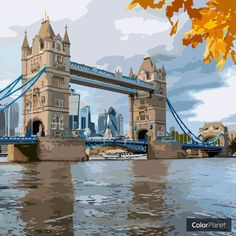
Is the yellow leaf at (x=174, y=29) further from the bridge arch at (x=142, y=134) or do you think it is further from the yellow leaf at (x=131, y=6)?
the bridge arch at (x=142, y=134)

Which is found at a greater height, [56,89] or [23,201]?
[56,89]

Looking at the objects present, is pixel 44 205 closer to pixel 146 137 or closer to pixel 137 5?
pixel 137 5

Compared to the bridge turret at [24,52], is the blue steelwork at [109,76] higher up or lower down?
lower down

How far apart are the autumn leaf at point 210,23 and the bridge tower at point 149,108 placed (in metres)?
88.5

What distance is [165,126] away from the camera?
3718 inches

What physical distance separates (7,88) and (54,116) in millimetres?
9905

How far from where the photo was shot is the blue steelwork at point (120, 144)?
70256 mm

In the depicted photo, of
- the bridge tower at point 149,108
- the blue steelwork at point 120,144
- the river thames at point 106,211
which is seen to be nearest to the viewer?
the river thames at point 106,211

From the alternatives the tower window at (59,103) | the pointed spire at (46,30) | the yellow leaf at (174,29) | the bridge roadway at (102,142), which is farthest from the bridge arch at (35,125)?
the yellow leaf at (174,29)

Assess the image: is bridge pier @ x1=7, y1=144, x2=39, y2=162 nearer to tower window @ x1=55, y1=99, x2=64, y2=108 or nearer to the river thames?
tower window @ x1=55, y1=99, x2=64, y2=108

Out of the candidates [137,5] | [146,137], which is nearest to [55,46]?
[146,137]

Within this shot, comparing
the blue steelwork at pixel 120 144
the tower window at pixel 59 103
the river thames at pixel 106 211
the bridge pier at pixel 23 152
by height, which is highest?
the tower window at pixel 59 103

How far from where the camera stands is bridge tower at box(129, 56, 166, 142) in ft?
301

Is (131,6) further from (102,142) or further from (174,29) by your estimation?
(102,142)
